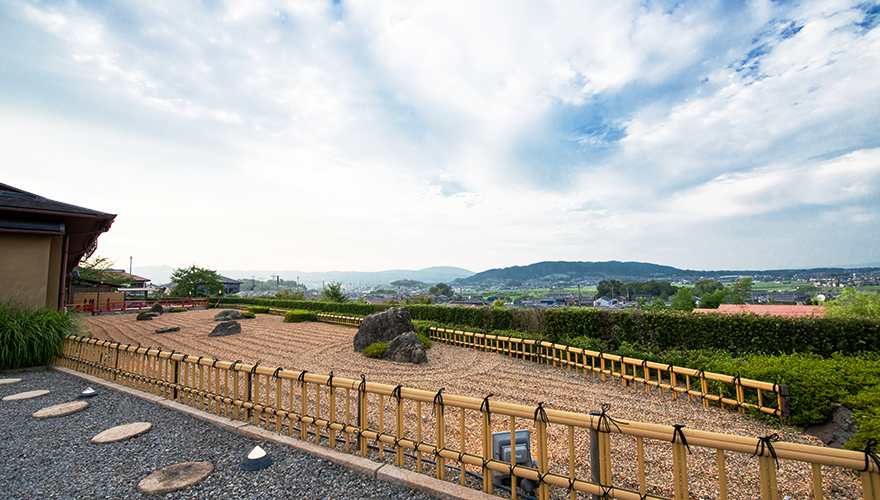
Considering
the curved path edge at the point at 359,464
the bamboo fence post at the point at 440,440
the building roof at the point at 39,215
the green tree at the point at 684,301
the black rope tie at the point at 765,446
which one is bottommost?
the green tree at the point at 684,301

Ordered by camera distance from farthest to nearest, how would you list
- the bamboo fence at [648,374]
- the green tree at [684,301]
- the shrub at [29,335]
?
the green tree at [684,301] < the shrub at [29,335] < the bamboo fence at [648,374]

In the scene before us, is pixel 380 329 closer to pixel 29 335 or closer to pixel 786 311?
pixel 29 335

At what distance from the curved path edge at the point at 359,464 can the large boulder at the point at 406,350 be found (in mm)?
4502

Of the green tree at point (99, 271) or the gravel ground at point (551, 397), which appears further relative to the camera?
the green tree at point (99, 271)

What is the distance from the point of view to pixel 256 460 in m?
3.20

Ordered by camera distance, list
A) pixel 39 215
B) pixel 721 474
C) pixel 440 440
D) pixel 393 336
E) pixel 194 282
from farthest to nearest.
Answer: pixel 194 282 → pixel 393 336 → pixel 39 215 → pixel 440 440 → pixel 721 474

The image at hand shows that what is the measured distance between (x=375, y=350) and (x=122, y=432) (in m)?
5.37

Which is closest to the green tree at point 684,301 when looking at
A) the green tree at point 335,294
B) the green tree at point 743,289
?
the green tree at point 743,289

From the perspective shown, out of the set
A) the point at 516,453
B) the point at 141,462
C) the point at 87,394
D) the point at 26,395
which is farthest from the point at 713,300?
the point at 26,395

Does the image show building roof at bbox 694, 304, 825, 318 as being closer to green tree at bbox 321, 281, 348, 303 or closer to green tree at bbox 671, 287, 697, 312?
green tree at bbox 321, 281, 348, 303

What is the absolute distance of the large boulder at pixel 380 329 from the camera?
32.3 ft

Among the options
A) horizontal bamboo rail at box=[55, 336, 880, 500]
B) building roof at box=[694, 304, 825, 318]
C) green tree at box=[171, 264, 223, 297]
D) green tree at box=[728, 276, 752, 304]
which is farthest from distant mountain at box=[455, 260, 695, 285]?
horizontal bamboo rail at box=[55, 336, 880, 500]

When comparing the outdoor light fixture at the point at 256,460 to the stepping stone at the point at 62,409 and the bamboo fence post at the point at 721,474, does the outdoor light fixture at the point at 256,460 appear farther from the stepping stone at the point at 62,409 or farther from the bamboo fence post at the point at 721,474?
the bamboo fence post at the point at 721,474

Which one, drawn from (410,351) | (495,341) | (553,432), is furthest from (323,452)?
(495,341)
